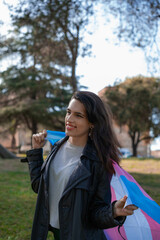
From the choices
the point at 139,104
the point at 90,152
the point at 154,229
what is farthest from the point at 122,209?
the point at 139,104

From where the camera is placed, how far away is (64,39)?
483 inches

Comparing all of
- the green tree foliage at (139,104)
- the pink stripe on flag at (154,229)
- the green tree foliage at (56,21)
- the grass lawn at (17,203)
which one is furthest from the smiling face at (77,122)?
the green tree foliage at (139,104)

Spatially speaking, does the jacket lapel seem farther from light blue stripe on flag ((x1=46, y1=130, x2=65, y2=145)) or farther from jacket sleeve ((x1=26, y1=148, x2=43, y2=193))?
light blue stripe on flag ((x1=46, y1=130, x2=65, y2=145))

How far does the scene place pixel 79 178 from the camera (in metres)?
1.94

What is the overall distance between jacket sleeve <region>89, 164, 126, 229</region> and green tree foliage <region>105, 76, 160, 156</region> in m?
25.5

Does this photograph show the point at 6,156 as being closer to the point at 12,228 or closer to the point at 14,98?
the point at 12,228

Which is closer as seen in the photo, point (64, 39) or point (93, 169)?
point (93, 169)

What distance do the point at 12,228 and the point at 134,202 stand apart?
361cm

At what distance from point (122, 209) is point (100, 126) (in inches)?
25.0

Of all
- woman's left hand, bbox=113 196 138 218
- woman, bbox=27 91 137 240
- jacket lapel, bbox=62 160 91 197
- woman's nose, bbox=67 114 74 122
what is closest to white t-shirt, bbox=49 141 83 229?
woman, bbox=27 91 137 240

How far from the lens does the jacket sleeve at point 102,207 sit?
1880 millimetres

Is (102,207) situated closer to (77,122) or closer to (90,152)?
(90,152)

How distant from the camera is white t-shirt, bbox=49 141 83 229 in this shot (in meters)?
2.08

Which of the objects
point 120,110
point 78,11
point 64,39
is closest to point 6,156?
point 64,39
